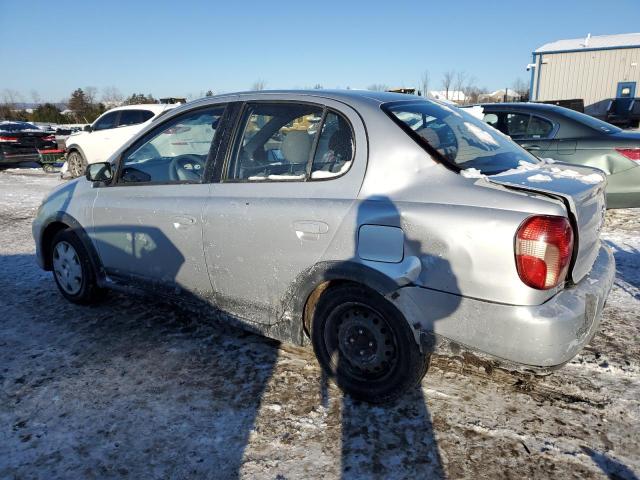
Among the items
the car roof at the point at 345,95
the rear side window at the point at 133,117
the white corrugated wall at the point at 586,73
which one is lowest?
the car roof at the point at 345,95

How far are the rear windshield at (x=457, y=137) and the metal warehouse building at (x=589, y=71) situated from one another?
3148 centimetres

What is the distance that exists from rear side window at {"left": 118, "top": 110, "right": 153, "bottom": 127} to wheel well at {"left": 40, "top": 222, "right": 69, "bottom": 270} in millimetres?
7617

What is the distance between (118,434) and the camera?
2.51 meters

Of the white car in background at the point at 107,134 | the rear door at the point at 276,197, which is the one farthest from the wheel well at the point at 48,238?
the white car in background at the point at 107,134

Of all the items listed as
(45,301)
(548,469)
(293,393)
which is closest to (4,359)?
(45,301)

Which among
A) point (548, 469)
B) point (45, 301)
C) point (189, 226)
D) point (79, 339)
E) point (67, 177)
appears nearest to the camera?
point (548, 469)

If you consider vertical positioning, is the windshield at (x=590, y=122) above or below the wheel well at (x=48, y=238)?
above

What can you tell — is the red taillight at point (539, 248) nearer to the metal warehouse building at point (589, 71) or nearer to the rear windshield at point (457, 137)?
the rear windshield at point (457, 137)

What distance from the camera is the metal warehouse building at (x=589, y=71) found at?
30234mm

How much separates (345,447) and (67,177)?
12680 mm

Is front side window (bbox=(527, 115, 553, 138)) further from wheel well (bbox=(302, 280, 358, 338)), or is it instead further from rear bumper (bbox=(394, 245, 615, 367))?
wheel well (bbox=(302, 280, 358, 338))

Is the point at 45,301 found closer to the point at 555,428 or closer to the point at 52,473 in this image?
the point at 52,473

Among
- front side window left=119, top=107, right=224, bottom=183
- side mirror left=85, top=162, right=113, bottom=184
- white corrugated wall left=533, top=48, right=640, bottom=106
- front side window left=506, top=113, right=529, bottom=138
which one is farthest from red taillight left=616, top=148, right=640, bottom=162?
white corrugated wall left=533, top=48, right=640, bottom=106

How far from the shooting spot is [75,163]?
12.5m
